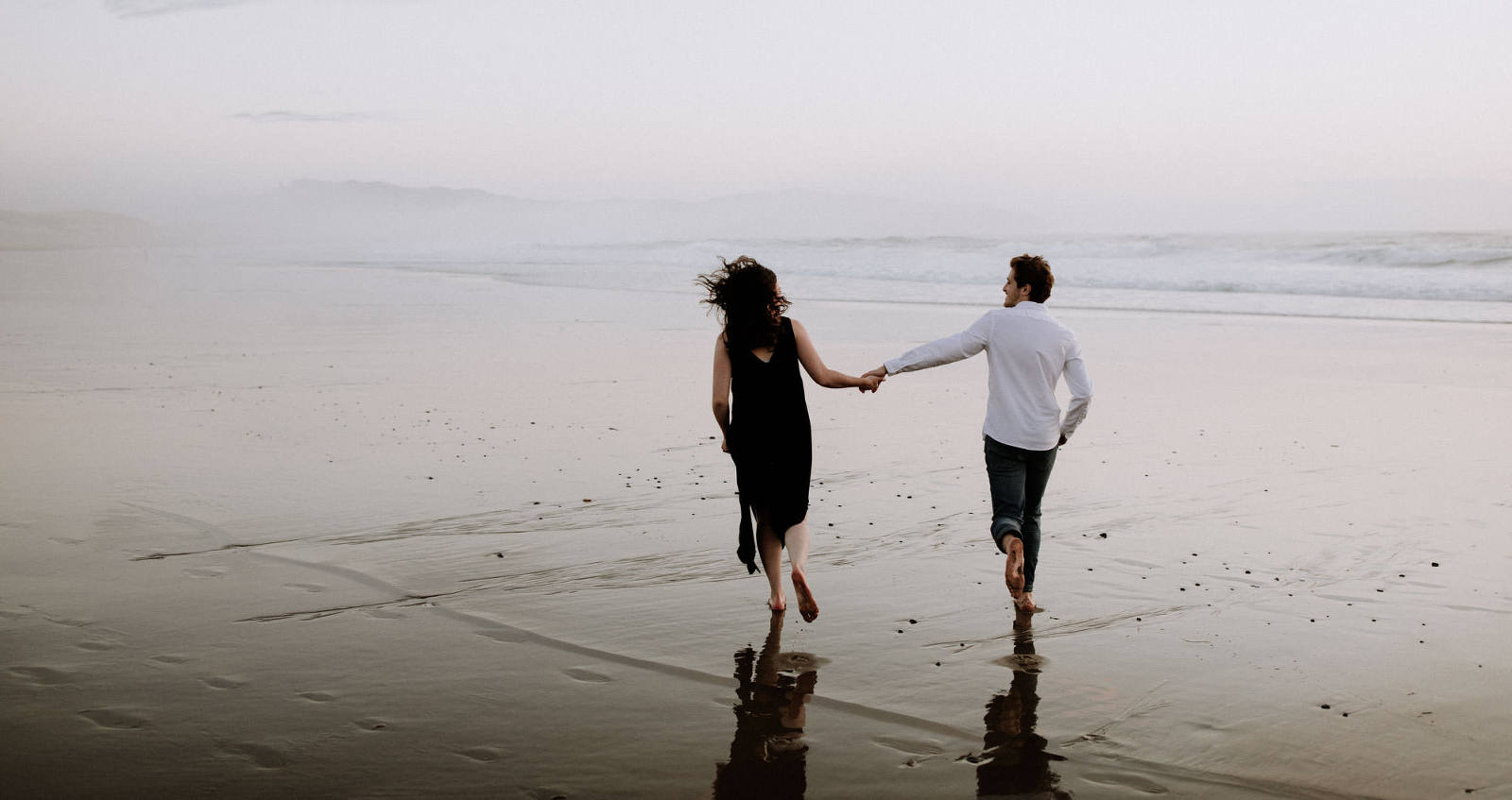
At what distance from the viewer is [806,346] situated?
5.27m

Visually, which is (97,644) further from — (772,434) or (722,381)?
(772,434)

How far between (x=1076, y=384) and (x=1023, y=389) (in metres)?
0.24

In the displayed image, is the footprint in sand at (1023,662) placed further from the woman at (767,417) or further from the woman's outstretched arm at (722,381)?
the woman's outstretched arm at (722,381)

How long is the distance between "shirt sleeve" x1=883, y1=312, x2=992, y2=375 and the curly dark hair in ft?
2.00

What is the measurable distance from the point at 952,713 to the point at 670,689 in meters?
0.99

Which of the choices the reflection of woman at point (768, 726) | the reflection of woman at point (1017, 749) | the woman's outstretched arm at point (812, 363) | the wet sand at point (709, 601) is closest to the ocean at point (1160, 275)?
the wet sand at point (709, 601)

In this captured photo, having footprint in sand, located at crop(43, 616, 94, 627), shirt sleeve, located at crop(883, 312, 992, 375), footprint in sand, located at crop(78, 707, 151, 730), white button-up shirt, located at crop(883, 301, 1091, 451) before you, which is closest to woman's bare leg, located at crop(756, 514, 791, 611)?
shirt sleeve, located at crop(883, 312, 992, 375)

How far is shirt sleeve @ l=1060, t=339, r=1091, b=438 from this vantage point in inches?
212

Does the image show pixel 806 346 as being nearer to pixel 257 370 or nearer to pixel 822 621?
pixel 822 621

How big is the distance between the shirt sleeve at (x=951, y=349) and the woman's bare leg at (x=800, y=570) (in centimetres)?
86

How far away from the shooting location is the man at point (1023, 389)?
5.36 metres

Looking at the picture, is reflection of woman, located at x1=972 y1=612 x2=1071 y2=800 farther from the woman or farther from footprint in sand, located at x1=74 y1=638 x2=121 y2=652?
footprint in sand, located at x1=74 y1=638 x2=121 y2=652

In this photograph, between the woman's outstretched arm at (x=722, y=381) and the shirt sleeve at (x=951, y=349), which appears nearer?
the woman's outstretched arm at (x=722, y=381)

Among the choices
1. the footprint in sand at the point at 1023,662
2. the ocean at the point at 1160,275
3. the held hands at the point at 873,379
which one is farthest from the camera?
the ocean at the point at 1160,275
